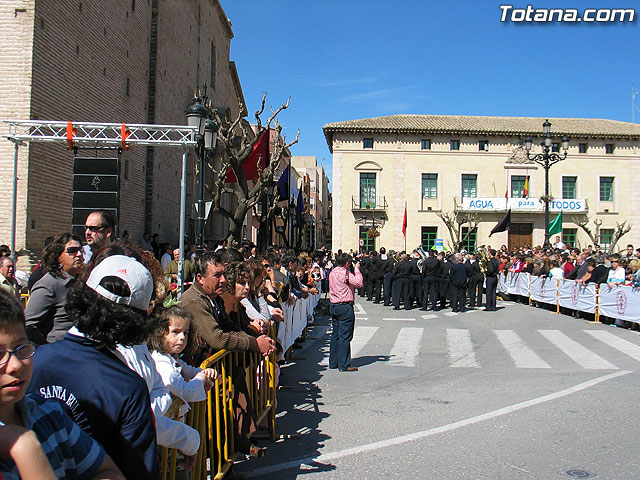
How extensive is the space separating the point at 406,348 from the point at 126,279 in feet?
29.9

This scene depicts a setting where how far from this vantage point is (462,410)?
6574 mm

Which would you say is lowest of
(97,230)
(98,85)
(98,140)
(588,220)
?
(97,230)

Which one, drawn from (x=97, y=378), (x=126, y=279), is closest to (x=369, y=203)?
(x=126, y=279)

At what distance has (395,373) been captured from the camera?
343 inches

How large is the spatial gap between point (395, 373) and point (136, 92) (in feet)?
54.8

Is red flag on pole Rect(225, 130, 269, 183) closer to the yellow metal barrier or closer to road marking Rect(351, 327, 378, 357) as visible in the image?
road marking Rect(351, 327, 378, 357)

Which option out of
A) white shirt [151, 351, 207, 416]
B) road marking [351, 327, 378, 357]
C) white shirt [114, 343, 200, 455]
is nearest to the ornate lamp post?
road marking [351, 327, 378, 357]

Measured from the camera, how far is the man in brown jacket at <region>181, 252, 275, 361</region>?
4461 mm

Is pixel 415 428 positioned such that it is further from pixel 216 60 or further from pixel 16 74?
pixel 216 60

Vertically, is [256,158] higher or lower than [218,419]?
higher

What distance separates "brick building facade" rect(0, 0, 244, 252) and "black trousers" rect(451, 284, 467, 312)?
11.2m

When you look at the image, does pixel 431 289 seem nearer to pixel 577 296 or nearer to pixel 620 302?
pixel 577 296

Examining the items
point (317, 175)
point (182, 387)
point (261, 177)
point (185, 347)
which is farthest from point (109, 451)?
point (317, 175)

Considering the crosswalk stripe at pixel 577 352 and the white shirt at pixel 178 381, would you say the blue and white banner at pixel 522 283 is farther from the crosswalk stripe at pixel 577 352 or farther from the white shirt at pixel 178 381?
the white shirt at pixel 178 381
